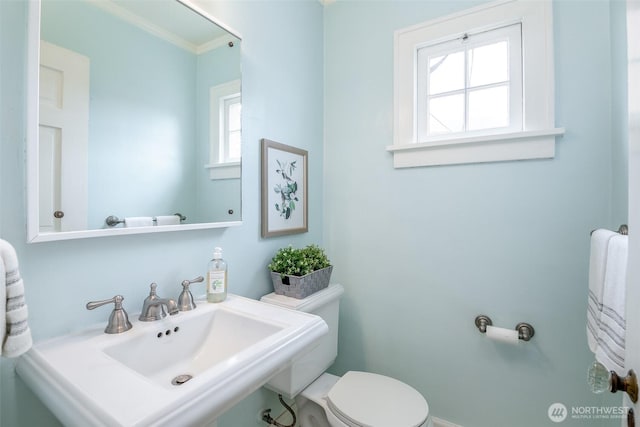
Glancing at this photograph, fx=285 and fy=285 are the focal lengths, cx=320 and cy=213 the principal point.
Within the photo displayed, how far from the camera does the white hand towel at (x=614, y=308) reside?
66cm

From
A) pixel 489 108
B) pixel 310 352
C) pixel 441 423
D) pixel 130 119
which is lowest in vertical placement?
pixel 441 423

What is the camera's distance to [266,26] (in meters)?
1.38

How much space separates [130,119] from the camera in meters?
0.88

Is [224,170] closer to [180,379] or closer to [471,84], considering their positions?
[180,379]

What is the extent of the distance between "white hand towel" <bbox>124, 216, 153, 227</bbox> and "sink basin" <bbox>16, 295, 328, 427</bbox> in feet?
0.96

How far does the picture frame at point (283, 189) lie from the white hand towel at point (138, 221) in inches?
20.5

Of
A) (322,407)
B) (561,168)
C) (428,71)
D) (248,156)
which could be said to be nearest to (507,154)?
(561,168)

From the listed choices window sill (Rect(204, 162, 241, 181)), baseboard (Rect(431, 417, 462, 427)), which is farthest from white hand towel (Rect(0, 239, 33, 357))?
baseboard (Rect(431, 417, 462, 427))

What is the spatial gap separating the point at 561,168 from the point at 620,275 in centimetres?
66

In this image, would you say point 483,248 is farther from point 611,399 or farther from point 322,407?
point 322,407

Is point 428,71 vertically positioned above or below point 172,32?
above

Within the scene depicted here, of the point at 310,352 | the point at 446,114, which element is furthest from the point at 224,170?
the point at 446,114

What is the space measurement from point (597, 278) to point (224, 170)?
4.25ft

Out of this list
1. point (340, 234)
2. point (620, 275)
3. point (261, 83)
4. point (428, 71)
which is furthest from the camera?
point (340, 234)
